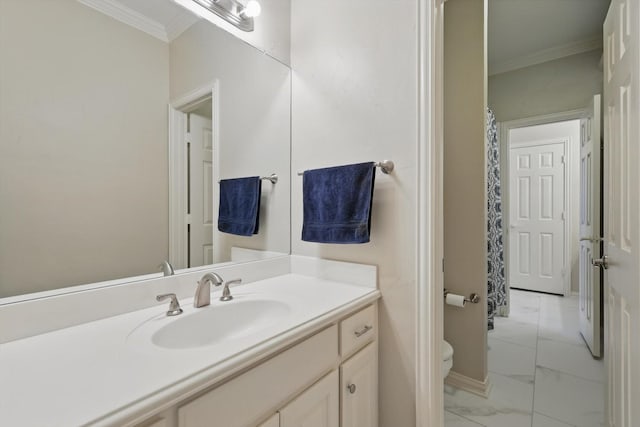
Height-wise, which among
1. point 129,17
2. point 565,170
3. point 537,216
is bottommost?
point 537,216

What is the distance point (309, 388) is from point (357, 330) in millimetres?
275

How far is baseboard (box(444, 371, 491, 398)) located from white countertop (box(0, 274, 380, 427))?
1.36 metres

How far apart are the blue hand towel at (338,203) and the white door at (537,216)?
3.73m

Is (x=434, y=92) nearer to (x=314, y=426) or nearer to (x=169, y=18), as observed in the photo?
(x=169, y=18)

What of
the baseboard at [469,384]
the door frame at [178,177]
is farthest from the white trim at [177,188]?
the baseboard at [469,384]

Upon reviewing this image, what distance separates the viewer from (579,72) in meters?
2.75

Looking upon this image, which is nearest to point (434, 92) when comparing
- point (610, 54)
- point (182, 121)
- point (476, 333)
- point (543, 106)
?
point (610, 54)

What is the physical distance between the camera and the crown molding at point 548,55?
2.70 meters

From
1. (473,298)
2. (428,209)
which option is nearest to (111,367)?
(428,209)

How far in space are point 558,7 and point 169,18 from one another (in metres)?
2.89

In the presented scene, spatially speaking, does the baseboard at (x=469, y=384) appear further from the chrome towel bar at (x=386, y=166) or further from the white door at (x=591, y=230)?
the chrome towel bar at (x=386, y=166)

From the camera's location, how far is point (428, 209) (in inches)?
42.2

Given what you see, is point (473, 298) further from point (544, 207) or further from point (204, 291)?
point (544, 207)

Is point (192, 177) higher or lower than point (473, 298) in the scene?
higher
